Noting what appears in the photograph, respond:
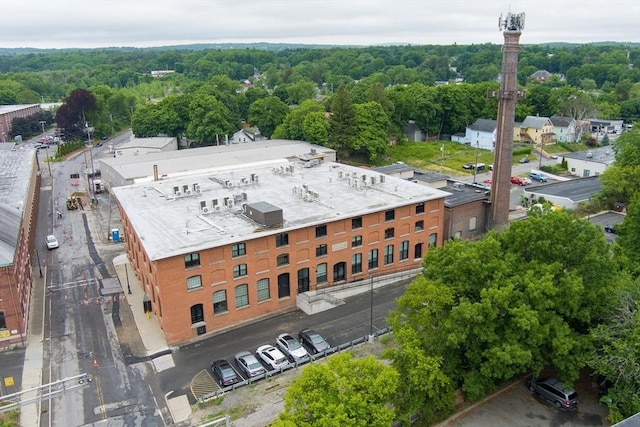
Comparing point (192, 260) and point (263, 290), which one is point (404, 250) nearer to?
point (263, 290)

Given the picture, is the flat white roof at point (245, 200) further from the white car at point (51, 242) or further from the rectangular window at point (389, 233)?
the white car at point (51, 242)

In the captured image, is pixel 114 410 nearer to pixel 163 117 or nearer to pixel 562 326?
pixel 562 326

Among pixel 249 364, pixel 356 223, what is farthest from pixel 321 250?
pixel 249 364

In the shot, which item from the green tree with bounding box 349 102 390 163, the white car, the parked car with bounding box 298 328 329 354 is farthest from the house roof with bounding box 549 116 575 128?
the white car

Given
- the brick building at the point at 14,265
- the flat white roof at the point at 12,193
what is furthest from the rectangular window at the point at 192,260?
the flat white roof at the point at 12,193

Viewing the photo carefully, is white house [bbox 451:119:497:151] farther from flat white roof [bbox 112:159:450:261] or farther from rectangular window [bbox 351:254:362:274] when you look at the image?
rectangular window [bbox 351:254:362:274]

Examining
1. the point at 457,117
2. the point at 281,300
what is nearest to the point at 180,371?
the point at 281,300

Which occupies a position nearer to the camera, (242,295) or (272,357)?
(272,357)
